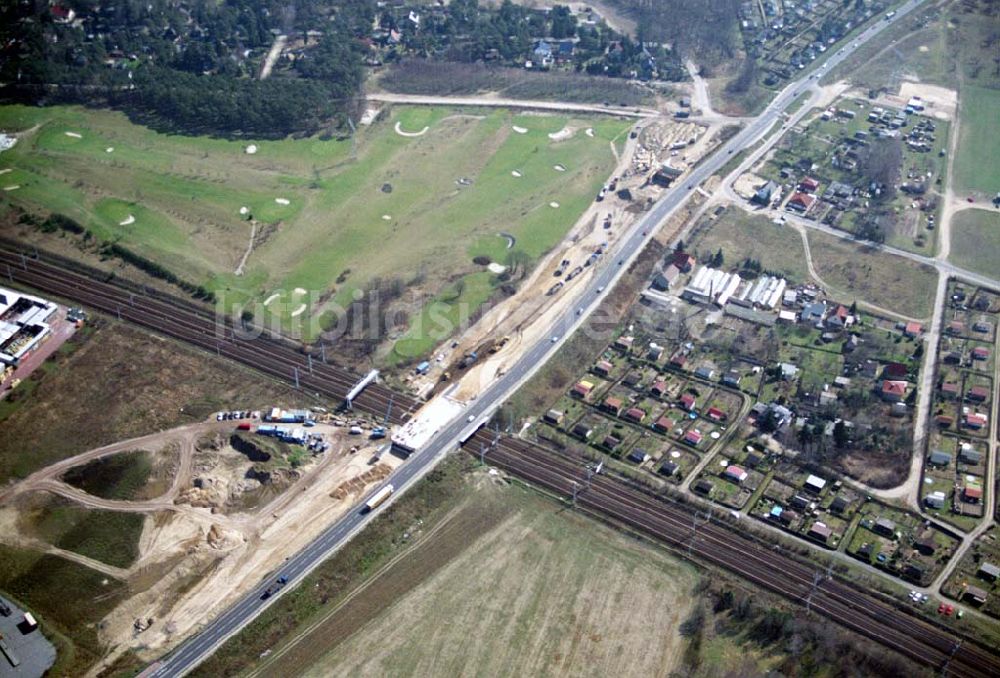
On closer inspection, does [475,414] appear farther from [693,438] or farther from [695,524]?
[695,524]

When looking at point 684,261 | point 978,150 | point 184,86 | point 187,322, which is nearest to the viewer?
point 187,322

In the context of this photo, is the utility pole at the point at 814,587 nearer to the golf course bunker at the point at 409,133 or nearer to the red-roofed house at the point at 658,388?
the red-roofed house at the point at 658,388

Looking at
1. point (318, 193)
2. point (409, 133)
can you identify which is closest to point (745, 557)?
point (318, 193)


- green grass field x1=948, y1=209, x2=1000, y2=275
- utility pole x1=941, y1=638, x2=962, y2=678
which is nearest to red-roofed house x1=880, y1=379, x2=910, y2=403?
green grass field x1=948, y1=209, x2=1000, y2=275

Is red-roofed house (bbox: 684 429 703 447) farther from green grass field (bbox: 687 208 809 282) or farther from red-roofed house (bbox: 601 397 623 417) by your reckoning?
green grass field (bbox: 687 208 809 282)

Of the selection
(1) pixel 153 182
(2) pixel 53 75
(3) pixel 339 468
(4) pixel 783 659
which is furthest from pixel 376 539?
(2) pixel 53 75

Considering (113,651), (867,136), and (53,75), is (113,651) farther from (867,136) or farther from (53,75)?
(867,136)
